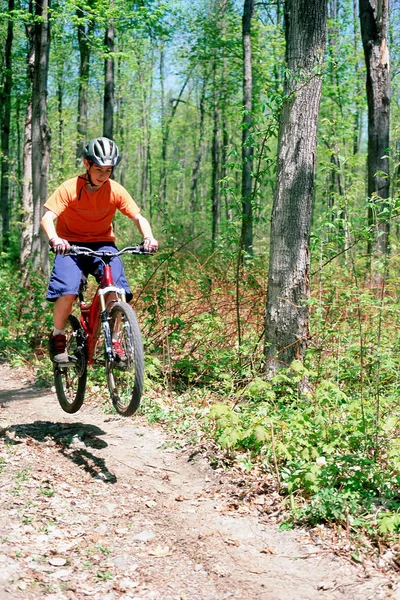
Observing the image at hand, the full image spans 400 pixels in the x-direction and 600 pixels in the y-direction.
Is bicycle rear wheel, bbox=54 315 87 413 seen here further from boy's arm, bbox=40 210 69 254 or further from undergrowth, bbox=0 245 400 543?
boy's arm, bbox=40 210 69 254

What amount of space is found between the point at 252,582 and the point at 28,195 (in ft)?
44.9

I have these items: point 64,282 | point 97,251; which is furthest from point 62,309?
point 97,251

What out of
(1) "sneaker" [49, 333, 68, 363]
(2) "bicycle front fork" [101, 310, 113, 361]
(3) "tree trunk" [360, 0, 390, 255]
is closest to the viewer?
(2) "bicycle front fork" [101, 310, 113, 361]

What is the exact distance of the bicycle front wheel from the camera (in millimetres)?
4664

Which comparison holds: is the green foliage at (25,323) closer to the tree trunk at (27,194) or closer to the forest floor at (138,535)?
the forest floor at (138,535)

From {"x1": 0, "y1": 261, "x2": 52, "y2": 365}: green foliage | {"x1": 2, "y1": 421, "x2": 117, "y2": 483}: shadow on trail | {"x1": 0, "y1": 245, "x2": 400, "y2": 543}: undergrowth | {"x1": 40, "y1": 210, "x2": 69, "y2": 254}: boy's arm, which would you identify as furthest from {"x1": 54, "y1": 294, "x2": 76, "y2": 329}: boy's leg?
{"x1": 0, "y1": 261, "x2": 52, "y2": 365}: green foliage

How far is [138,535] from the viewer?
4043mm

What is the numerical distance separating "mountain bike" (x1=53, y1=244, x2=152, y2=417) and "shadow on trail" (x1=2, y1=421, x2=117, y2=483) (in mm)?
256

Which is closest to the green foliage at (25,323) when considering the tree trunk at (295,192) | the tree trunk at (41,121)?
the tree trunk at (41,121)

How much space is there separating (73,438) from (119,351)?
1.26 meters

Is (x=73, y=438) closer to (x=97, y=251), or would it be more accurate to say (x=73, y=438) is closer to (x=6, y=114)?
(x=97, y=251)

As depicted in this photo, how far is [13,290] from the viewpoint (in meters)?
11.6

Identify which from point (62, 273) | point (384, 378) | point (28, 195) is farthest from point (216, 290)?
point (28, 195)

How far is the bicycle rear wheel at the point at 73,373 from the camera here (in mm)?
5648
